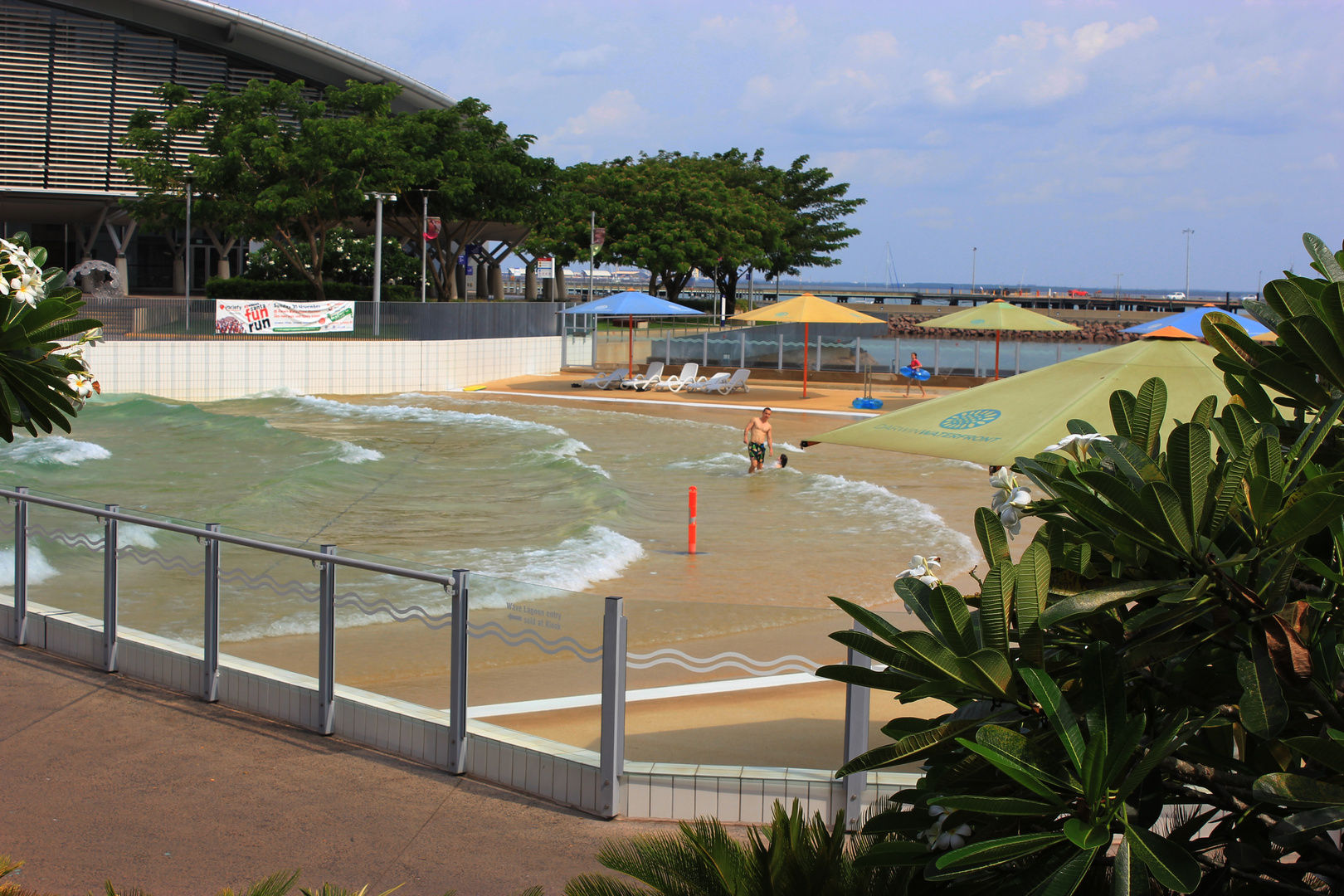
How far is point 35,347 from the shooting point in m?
5.38

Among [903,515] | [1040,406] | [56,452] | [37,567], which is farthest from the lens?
[56,452]

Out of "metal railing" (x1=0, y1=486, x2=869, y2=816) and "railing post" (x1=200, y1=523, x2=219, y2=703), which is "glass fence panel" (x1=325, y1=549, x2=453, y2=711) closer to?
"metal railing" (x1=0, y1=486, x2=869, y2=816)

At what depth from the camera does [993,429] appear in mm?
6891

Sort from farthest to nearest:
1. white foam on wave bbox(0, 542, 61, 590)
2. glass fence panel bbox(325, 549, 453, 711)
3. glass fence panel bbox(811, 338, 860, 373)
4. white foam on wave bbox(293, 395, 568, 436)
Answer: glass fence panel bbox(811, 338, 860, 373)
white foam on wave bbox(293, 395, 568, 436)
white foam on wave bbox(0, 542, 61, 590)
glass fence panel bbox(325, 549, 453, 711)

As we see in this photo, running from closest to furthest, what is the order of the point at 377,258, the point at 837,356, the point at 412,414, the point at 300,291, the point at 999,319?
1. the point at 999,319
2. the point at 412,414
3. the point at 377,258
4. the point at 837,356
5. the point at 300,291

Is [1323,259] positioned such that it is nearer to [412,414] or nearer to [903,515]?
[903,515]

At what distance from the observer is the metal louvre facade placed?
55.5m

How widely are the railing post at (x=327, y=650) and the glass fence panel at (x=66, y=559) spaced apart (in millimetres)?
2218

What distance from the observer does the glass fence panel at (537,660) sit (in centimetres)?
589

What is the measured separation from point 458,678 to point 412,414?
940 inches

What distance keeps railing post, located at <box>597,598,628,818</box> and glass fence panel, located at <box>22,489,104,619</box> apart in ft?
14.2

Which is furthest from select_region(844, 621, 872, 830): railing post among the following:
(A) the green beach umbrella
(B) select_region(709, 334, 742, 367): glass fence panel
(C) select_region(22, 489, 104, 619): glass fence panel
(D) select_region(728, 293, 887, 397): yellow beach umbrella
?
(B) select_region(709, 334, 742, 367): glass fence panel

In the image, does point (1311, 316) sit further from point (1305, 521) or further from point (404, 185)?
point (404, 185)

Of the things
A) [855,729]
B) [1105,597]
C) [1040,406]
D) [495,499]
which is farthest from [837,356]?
[1105,597]
